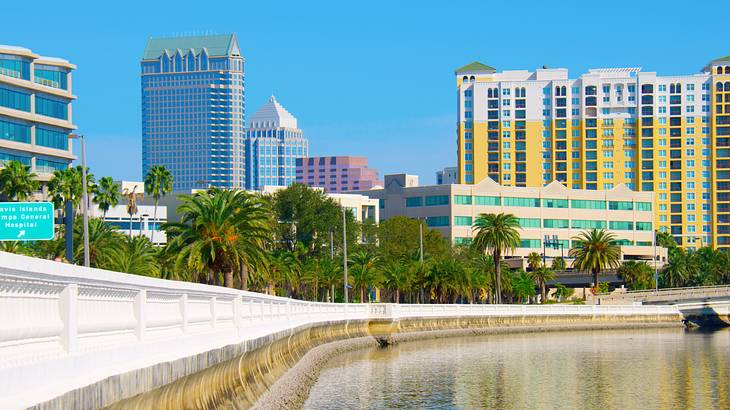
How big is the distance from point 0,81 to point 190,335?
101 meters

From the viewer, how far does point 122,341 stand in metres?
13.3

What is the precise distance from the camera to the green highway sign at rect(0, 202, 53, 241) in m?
31.9

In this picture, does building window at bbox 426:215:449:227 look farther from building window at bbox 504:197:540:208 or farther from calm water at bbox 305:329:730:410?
calm water at bbox 305:329:730:410

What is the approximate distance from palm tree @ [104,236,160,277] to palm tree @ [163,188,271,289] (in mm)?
6607

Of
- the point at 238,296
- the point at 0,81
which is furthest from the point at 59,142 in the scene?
the point at 238,296

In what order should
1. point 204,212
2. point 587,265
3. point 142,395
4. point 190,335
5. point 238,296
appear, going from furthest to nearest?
point 587,265
point 204,212
point 238,296
point 190,335
point 142,395

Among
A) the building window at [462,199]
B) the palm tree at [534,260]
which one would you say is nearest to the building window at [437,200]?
the building window at [462,199]

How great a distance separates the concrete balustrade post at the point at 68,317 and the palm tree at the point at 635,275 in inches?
6085

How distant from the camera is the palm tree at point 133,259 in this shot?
6694 centimetres

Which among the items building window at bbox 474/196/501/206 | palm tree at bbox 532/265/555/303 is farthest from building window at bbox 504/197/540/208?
palm tree at bbox 532/265/555/303

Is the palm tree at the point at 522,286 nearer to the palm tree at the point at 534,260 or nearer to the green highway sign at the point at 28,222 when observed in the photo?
the palm tree at the point at 534,260

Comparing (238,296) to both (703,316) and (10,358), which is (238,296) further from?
(703,316)

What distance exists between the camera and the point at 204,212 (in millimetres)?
60125

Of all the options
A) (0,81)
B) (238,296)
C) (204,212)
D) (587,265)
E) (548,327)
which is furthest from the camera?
(587,265)
